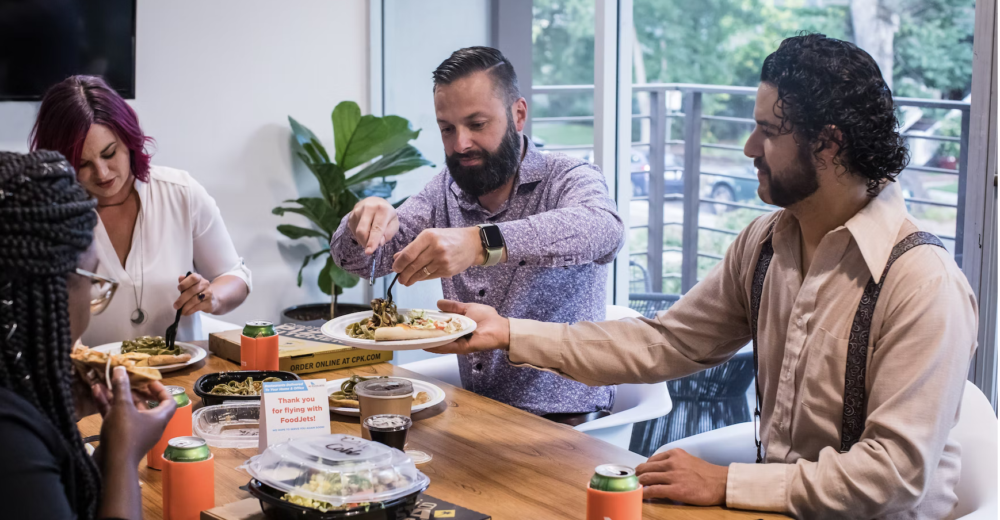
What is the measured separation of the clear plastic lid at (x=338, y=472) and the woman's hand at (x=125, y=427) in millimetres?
163

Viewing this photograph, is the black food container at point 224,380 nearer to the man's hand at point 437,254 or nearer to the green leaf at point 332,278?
the man's hand at point 437,254

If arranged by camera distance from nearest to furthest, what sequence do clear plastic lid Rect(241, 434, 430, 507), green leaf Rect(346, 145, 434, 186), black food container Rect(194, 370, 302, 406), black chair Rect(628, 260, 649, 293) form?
clear plastic lid Rect(241, 434, 430, 507), black food container Rect(194, 370, 302, 406), green leaf Rect(346, 145, 434, 186), black chair Rect(628, 260, 649, 293)

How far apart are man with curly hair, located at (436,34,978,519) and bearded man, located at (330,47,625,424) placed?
1.17ft

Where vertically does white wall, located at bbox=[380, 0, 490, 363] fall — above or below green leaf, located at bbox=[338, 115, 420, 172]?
above

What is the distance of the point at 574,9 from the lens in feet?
14.7

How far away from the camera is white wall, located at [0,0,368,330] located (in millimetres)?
4070

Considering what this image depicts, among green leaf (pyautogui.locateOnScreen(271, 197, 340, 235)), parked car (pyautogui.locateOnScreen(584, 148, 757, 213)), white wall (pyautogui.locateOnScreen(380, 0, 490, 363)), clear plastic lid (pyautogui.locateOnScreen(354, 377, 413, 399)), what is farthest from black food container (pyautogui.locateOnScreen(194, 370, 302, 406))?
parked car (pyautogui.locateOnScreen(584, 148, 757, 213))

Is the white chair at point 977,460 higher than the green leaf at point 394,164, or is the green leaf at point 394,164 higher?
the green leaf at point 394,164

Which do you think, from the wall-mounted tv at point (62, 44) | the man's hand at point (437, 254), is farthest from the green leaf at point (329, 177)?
the man's hand at point (437, 254)

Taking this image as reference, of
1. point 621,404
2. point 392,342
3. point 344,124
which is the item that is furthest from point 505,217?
point 344,124

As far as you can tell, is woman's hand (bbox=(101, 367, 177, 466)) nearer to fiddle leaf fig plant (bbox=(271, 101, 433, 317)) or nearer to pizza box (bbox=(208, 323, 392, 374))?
pizza box (bbox=(208, 323, 392, 374))

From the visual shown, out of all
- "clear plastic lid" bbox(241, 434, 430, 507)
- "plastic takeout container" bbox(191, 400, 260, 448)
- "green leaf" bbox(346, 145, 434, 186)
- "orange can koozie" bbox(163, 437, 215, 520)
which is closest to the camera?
"clear plastic lid" bbox(241, 434, 430, 507)

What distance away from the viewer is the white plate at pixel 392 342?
1709 mm

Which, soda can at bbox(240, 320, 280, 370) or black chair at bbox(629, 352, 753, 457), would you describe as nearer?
soda can at bbox(240, 320, 280, 370)
